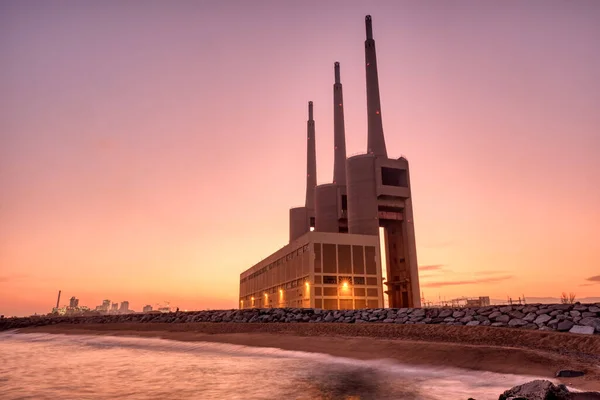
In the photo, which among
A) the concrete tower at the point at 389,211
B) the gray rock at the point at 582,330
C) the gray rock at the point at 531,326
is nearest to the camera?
the gray rock at the point at 582,330

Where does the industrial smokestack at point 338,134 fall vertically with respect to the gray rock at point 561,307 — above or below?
above

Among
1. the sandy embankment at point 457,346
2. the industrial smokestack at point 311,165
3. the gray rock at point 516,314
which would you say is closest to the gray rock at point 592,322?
the sandy embankment at point 457,346

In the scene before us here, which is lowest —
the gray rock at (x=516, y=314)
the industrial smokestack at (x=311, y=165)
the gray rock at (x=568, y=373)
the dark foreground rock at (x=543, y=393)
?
the gray rock at (x=568, y=373)

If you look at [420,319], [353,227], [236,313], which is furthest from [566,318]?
[353,227]

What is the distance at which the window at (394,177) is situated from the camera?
76.0 metres

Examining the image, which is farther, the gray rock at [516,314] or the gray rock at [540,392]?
the gray rock at [516,314]

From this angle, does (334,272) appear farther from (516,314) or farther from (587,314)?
(587,314)

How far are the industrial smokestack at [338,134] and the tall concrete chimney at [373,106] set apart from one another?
17272 mm

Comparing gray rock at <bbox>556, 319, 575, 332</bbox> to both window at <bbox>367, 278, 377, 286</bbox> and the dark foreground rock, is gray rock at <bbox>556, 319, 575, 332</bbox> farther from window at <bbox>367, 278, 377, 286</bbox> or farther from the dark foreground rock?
window at <bbox>367, 278, 377, 286</bbox>

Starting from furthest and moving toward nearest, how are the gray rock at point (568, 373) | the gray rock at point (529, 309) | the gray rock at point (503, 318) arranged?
the gray rock at point (503, 318), the gray rock at point (529, 309), the gray rock at point (568, 373)

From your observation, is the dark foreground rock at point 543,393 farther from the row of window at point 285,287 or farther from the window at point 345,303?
the row of window at point 285,287

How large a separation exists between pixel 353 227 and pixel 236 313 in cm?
3867

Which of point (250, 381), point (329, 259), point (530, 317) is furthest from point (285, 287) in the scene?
point (250, 381)

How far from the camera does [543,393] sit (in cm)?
709
